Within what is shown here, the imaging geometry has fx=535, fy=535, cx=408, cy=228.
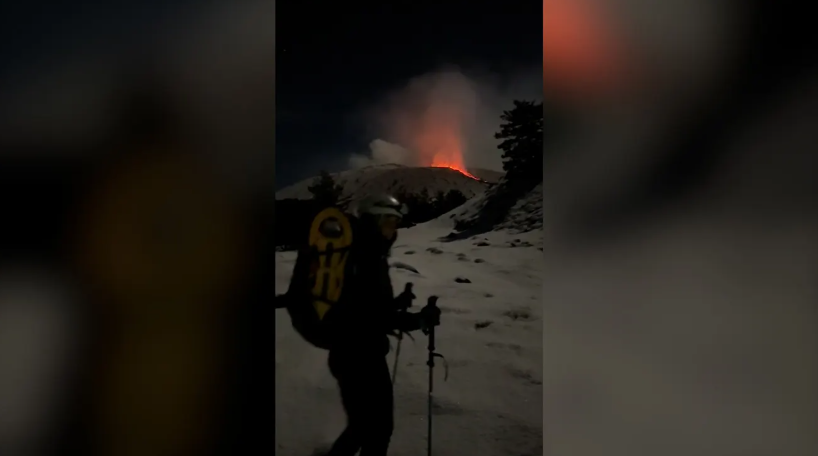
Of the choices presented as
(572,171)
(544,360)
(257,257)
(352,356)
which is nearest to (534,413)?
(544,360)

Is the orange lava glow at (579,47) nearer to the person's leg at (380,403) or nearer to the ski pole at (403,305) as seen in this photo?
the ski pole at (403,305)

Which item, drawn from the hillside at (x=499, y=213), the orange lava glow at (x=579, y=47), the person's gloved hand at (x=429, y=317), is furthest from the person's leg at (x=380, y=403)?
the orange lava glow at (x=579, y=47)

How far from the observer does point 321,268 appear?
1086 mm

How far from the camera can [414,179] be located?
107cm

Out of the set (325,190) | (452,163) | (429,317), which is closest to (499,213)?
(452,163)

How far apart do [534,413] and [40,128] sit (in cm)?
118

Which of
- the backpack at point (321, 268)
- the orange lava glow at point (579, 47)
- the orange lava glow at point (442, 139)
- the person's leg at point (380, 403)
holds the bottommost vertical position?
the person's leg at point (380, 403)

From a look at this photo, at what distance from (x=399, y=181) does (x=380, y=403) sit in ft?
1.48

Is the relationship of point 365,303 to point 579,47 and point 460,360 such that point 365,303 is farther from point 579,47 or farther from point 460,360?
point 579,47

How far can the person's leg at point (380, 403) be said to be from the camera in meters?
1.09

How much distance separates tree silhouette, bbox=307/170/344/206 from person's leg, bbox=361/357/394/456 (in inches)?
13.3

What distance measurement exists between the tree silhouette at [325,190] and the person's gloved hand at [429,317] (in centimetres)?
28

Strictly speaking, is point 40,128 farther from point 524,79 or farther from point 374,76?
point 524,79

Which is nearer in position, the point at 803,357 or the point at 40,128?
the point at 803,357
